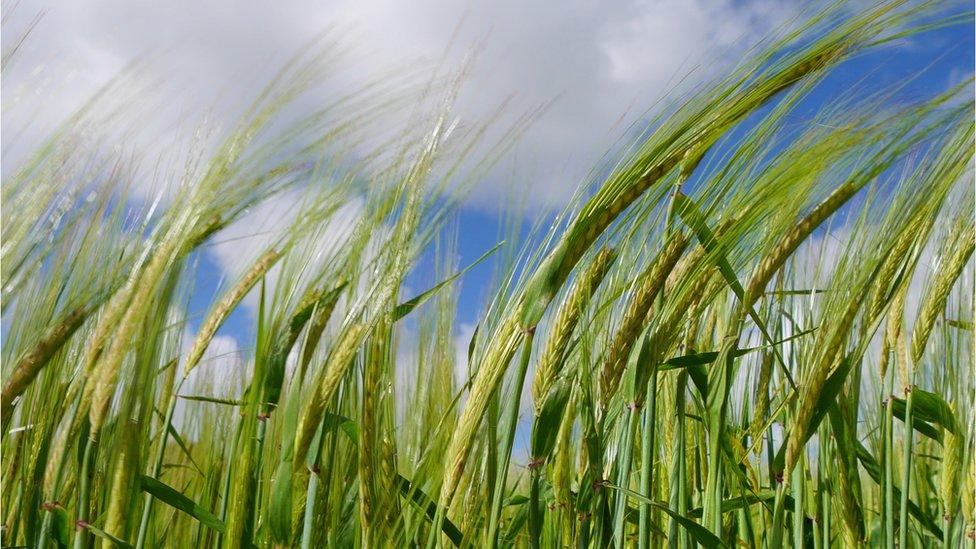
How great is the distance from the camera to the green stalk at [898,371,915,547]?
133 cm

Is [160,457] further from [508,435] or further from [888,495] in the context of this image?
[888,495]

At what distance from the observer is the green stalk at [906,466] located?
4.36 feet

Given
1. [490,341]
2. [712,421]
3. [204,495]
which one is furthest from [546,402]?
[204,495]

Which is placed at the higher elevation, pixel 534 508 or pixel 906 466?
pixel 906 466

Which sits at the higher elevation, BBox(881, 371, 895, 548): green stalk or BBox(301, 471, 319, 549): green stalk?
BBox(881, 371, 895, 548): green stalk

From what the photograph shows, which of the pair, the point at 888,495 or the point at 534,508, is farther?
the point at 888,495

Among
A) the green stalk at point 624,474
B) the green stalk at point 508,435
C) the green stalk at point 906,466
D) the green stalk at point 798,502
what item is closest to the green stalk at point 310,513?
the green stalk at point 508,435

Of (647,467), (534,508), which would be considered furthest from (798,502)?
(534,508)

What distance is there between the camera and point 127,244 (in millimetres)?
1148

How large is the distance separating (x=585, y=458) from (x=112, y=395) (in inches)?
24.1

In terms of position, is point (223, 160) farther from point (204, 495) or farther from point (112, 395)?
point (204, 495)

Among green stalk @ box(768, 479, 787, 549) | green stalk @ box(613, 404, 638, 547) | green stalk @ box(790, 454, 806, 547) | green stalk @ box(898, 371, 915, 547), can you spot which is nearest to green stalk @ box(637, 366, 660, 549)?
green stalk @ box(613, 404, 638, 547)

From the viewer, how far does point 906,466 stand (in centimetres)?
141

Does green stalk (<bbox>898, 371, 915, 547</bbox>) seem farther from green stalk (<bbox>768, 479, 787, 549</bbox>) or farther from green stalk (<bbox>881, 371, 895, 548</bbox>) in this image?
green stalk (<bbox>768, 479, 787, 549</bbox>)
